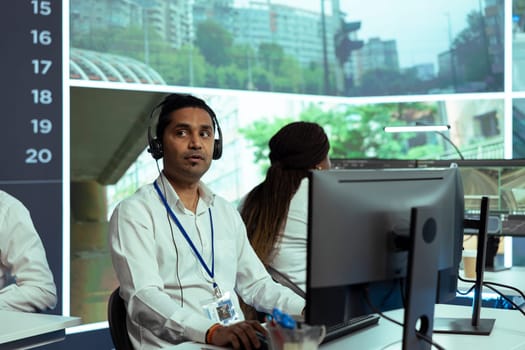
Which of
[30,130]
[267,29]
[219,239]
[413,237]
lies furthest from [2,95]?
[413,237]

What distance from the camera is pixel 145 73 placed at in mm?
4527

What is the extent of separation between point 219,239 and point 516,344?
0.95 m

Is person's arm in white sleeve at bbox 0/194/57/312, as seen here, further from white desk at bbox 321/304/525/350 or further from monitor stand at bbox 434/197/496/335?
monitor stand at bbox 434/197/496/335

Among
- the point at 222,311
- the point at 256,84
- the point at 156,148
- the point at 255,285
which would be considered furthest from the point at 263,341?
the point at 256,84

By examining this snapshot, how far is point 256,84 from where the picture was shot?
520 centimetres

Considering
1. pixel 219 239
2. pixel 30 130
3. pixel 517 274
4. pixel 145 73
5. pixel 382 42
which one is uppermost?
pixel 382 42

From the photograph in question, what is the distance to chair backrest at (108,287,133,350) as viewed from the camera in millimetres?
2086

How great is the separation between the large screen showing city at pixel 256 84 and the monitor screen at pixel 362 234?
211cm

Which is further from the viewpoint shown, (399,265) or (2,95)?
(2,95)

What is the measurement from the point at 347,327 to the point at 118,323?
655 millimetres

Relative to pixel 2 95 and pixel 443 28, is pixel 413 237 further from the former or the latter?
pixel 443 28

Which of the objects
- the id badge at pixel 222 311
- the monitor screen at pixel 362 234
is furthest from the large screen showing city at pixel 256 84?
the monitor screen at pixel 362 234

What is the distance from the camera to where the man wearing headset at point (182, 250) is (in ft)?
6.77

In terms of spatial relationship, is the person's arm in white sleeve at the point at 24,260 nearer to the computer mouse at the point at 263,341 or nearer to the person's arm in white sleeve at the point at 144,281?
the person's arm in white sleeve at the point at 144,281
